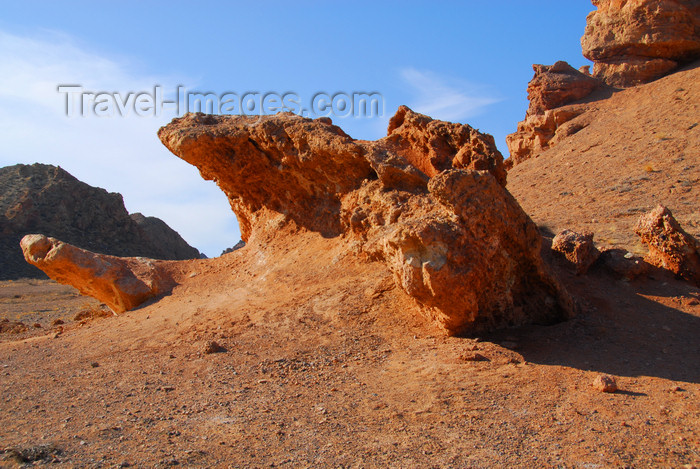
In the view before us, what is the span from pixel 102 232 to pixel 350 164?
→ 3195cm

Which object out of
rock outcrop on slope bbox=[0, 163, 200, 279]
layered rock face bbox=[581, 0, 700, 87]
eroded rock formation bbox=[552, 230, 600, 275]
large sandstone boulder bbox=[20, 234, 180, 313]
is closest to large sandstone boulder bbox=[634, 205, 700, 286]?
eroded rock formation bbox=[552, 230, 600, 275]

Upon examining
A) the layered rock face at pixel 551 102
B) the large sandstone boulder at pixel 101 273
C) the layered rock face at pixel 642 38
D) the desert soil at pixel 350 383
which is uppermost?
the layered rock face at pixel 642 38

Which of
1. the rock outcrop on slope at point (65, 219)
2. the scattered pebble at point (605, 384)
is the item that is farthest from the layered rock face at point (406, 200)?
the rock outcrop on slope at point (65, 219)

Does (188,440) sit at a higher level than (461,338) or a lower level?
lower

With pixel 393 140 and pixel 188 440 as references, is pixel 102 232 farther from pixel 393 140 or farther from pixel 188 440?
pixel 188 440

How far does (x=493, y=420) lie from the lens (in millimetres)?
4070

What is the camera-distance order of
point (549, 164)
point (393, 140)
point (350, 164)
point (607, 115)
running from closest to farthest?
1. point (350, 164)
2. point (393, 140)
3. point (549, 164)
4. point (607, 115)

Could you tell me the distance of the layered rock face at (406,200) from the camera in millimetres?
5762

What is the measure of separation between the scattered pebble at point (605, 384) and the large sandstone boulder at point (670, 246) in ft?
12.5

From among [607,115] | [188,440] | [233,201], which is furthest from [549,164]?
[188,440]

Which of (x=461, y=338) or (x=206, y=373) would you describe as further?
(x=461, y=338)

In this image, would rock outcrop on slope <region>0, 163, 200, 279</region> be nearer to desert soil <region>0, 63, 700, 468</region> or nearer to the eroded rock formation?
desert soil <region>0, 63, 700, 468</region>

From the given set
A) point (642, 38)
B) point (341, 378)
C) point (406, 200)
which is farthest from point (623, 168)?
point (341, 378)

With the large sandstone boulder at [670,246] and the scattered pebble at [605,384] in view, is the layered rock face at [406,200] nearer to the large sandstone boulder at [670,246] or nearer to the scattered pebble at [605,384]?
the scattered pebble at [605,384]
